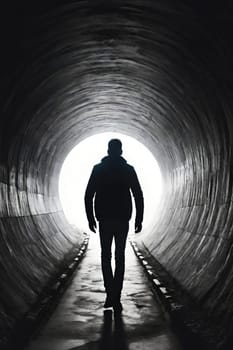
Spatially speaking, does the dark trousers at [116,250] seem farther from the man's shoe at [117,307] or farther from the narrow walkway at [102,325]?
the narrow walkway at [102,325]

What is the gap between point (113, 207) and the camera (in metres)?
7.77

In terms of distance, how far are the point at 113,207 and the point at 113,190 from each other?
25 cm

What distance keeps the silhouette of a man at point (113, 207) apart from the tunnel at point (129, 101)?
1027mm

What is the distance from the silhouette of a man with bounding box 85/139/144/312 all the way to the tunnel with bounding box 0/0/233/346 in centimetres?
103

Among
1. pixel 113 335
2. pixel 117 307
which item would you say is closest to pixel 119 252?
pixel 117 307

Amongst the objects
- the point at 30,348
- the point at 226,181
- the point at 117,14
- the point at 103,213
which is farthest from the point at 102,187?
the point at 30,348

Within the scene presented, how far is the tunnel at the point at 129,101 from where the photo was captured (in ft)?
21.6

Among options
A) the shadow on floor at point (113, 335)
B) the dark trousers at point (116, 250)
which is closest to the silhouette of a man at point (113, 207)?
the dark trousers at point (116, 250)

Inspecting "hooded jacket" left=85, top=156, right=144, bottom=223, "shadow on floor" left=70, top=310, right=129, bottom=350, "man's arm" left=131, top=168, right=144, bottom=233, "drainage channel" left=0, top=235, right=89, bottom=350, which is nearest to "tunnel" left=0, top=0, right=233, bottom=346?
"drainage channel" left=0, top=235, right=89, bottom=350

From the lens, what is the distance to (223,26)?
231 inches

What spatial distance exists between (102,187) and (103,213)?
374mm

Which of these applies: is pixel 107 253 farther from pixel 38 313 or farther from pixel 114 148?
pixel 114 148

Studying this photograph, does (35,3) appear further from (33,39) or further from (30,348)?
(30,348)

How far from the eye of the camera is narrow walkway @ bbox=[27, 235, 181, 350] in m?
5.82
